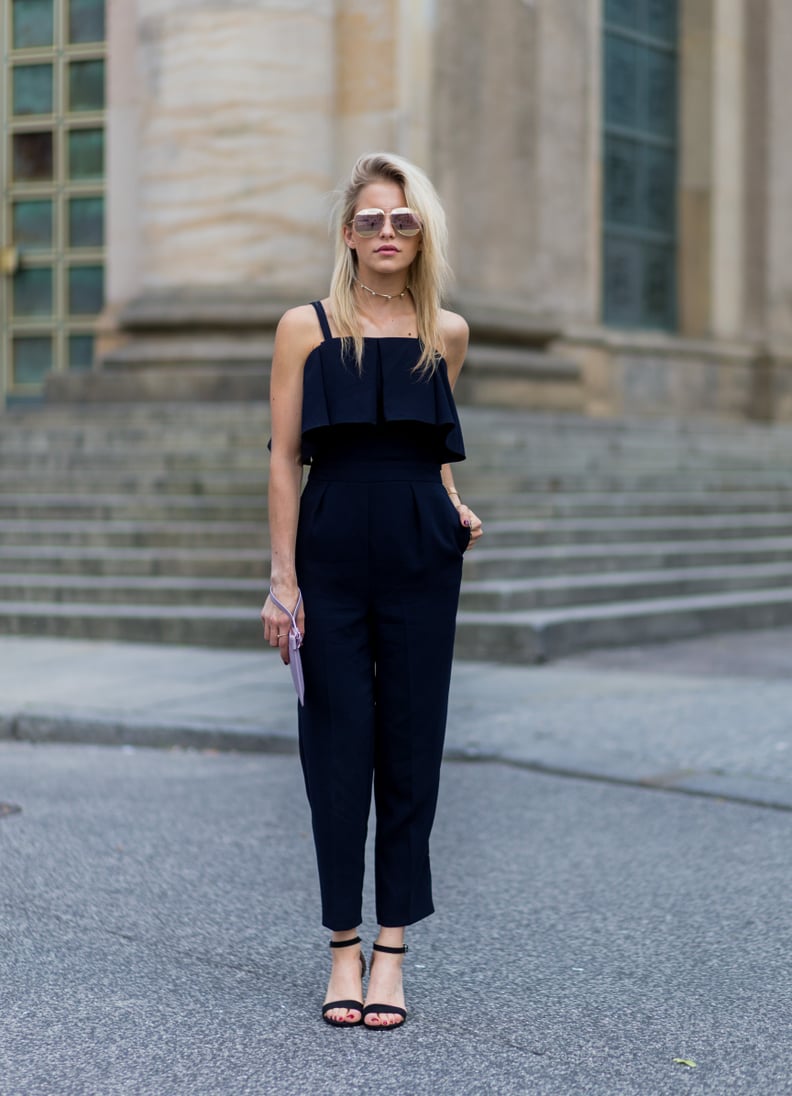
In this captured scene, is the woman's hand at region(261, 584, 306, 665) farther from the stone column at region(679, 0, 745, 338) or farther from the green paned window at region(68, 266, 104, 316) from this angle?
the stone column at region(679, 0, 745, 338)

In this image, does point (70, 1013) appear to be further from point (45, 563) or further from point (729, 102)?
point (729, 102)

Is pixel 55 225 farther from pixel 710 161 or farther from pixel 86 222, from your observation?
pixel 710 161

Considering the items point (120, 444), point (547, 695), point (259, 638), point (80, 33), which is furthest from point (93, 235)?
point (547, 695)

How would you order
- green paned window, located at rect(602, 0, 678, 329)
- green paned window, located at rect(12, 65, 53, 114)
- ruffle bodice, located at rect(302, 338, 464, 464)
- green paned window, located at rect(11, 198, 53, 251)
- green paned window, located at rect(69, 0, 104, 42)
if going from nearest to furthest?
1. ruffle bodice, located at rect(302, 338, 464, 464)
2. green paned window, located at rect(69, 0, 104, 42)
3. green paned window, located at rect(12, 65, 53, 114)
4. green paned window, located at rect(11, 198, 53, 251)
5. green paned window, located at rect(602, 0, 678, 329)

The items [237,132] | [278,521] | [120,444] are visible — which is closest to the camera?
[278,521]

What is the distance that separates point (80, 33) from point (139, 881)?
12.8m

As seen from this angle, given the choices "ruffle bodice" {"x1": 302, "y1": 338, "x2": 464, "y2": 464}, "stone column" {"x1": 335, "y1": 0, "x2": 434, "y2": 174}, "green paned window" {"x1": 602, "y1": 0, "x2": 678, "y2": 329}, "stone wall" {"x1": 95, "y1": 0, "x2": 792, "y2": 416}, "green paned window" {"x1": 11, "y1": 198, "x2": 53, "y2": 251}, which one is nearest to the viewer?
"ruffle bodice" {"x1": 302, "y1": 338, "x2": 464, "y2": 464}

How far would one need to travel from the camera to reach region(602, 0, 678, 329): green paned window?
18344 mm

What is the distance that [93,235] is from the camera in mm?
15875

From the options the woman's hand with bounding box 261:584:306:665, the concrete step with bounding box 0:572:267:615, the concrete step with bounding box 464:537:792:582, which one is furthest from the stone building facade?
the woman's hand with bounding box 261:584:306:665

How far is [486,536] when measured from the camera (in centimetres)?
1059

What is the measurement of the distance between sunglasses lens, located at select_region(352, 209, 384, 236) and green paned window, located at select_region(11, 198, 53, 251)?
1319 cm

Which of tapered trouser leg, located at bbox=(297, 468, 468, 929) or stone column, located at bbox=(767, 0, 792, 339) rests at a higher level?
stone column, located at bbox=(767, 0, 792, 339)

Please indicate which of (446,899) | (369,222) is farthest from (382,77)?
(369,222)
